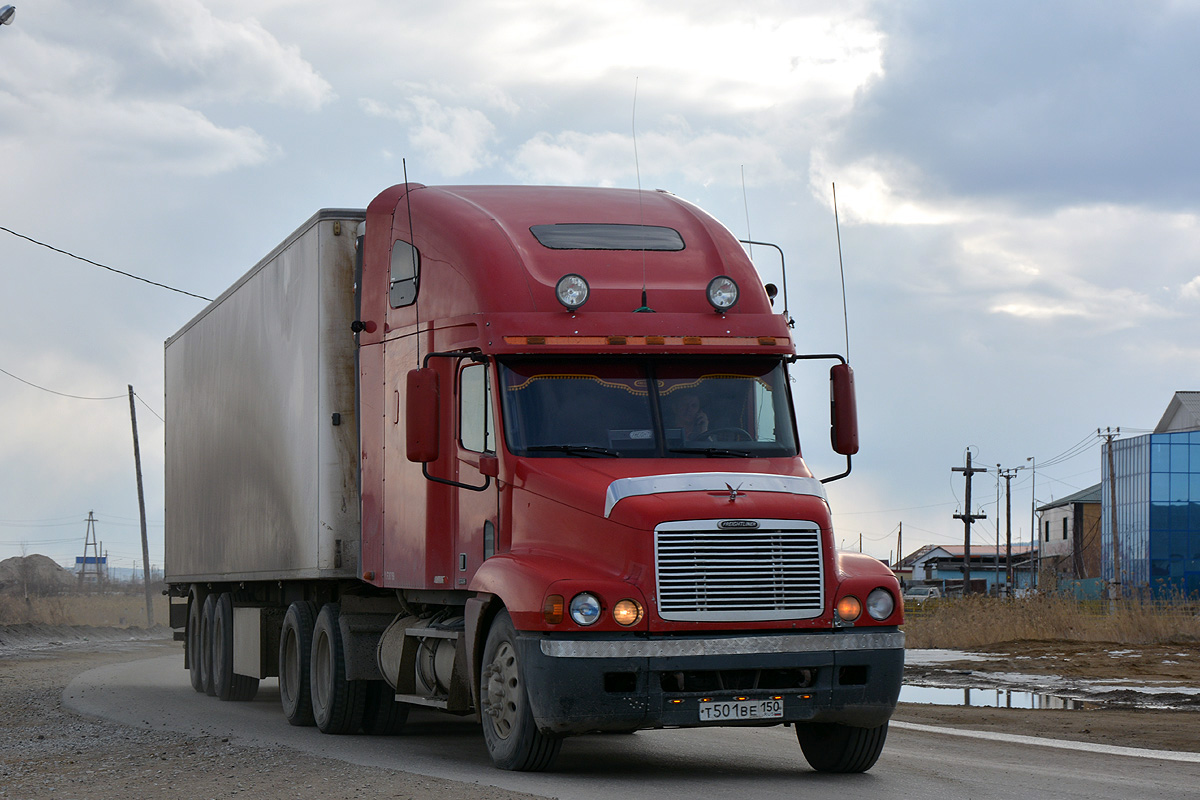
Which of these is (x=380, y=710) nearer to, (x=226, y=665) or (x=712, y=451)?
(x=712, y=451)

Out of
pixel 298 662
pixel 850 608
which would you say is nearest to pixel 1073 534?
pixel 298 662

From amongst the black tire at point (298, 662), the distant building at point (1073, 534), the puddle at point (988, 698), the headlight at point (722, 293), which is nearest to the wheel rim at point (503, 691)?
Result: the headlight at point (722, 293)

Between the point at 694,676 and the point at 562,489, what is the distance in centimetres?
145

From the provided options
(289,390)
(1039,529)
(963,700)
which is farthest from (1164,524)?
(289,390)

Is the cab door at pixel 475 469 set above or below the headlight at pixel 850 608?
above

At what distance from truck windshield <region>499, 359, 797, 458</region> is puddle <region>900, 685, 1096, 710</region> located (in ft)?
22.7

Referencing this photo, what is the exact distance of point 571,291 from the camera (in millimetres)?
10547

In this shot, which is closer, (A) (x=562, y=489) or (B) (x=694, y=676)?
(B) (x=694, y=676)

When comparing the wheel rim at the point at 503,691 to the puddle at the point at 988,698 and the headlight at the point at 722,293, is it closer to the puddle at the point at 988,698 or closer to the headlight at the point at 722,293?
the headlight at the point at 722,293

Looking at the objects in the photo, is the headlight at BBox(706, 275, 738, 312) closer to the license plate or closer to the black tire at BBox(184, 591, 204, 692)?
the license plate

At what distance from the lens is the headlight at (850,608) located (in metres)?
9.73

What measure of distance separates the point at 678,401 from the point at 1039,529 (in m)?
103

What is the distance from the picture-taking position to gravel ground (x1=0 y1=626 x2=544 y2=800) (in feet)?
29.9

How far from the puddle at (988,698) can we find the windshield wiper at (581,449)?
744cm
